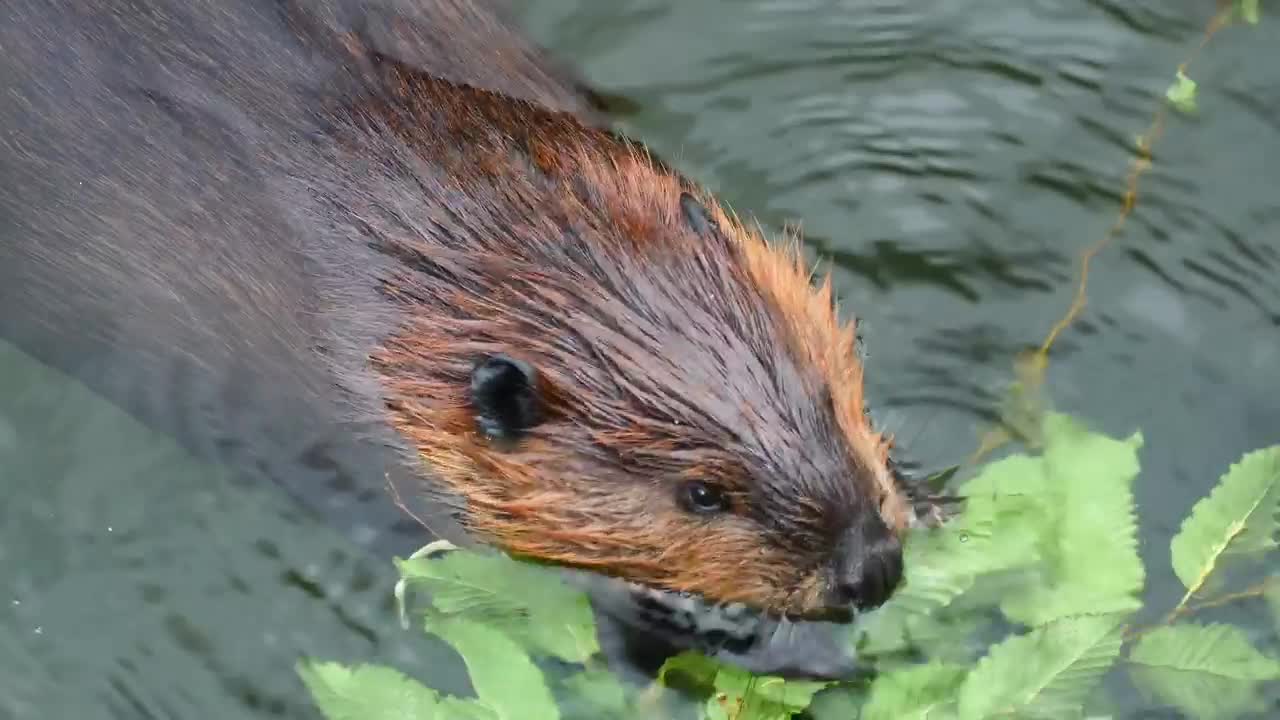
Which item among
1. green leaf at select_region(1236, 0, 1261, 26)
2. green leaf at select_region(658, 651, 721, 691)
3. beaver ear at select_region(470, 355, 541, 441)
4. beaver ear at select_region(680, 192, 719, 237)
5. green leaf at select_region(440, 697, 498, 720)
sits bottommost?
green leaf at select_region(658, 651, 721, 691)

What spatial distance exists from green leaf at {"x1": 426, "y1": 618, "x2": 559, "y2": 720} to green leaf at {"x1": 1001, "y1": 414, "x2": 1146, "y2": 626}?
81cm

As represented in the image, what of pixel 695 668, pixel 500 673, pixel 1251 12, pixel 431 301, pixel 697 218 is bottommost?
pixel 695 668

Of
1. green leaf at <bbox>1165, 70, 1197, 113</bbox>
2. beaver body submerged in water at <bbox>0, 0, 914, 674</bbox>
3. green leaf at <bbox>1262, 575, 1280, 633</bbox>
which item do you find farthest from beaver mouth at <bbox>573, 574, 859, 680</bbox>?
green leaf at <bbox>1165, 70, 1197, 113</bbox>

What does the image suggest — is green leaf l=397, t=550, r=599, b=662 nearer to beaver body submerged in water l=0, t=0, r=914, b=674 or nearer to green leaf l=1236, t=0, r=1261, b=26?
beaver body submerged in water l=0, t=0, r=914, b=674

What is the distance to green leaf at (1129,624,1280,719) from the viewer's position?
2.35 m

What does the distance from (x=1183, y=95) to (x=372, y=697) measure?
2.65 m

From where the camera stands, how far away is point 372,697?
7.39 feet

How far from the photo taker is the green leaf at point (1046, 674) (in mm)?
2172

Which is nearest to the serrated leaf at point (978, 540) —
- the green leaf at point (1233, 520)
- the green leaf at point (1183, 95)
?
the green leaf at point (1233, 520)

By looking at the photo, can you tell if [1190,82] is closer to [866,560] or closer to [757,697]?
[866,560]

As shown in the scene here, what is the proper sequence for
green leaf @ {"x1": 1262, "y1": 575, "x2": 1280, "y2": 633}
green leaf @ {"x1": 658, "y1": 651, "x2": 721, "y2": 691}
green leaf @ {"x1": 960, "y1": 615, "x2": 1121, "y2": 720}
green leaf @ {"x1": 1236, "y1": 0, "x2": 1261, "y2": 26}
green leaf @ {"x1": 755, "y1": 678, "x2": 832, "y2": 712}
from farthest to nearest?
green leaf @ {"x1": 1236, "y1": 0, "x2": 1261, "y2": 26}, green leaf @ {"x1": 1262, "y1": 575, "x2": 1280, "y2": 633}, green leaf @ {"x1": 658, "y1": 651, "x2": 721, "y2": 691}, green leaf @ {"x1": 755, "y1": 678, "x2": 832, "y2": 712}, green leaf @ {"x1": 960, "y1": 615, "x2": 1121, "y2": 720}

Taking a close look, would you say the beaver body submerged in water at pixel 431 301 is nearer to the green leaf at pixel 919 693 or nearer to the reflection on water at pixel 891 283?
the green leaf at pixel 919 693

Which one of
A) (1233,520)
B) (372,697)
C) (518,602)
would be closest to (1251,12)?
(1233,520)

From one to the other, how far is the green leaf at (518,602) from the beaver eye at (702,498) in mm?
243
